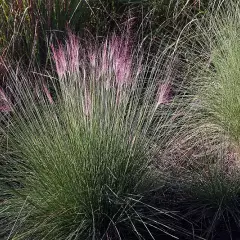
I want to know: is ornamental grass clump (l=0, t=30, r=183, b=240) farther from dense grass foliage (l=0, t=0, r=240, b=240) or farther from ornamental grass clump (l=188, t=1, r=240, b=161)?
ornamental grass clump (l=188, t=1, r=240, b=161)

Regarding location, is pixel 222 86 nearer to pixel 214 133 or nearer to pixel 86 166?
pixel 214 133

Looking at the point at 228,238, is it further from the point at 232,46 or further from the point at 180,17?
the point at 180,17

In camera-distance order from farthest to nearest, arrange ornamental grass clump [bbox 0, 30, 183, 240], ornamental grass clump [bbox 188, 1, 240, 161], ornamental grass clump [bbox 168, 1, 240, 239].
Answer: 1. ornamental grass clump [bbox 188, 1, 240, 161]
2. ornamental grass clump [bbox 168, 1, 240, 239]
3. ornamental grass clump [bbox 0, 30, 183, 240]

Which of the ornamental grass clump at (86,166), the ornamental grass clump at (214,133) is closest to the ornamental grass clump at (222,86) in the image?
the ornamental grass clump at (214,133)

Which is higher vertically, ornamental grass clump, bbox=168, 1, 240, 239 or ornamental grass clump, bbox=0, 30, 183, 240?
ornamental grass clump, bbox=0, 30, 183, 240

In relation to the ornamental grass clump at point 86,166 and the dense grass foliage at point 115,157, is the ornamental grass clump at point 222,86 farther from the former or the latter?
the ornamental grass clump at point 86,166

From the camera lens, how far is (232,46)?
15.6ft

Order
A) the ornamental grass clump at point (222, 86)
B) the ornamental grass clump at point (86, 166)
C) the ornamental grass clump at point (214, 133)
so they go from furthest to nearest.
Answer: the ornamental grass clump at point (222, 86) < the ornamental grass clump at point (214, 133) < the ornamental grass clump at point (86, 166)

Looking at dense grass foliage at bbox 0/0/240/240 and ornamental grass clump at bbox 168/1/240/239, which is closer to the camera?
dense grass foliage at bbox 0/0/240/240

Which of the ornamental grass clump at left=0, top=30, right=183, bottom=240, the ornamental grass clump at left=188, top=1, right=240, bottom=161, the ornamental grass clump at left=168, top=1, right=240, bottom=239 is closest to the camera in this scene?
the ornamental grass clump at left=0, top=30, right=183, bottom=240

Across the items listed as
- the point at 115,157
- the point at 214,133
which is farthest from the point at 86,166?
the point at 214,133

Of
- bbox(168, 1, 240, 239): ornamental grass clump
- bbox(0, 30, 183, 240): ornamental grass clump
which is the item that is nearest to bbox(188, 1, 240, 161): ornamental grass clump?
bbox(168, 1, 240, 239): ornamental grass clump

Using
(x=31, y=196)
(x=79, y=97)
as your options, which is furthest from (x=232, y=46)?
(x=31, y=196)

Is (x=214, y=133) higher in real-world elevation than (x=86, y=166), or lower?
lower
